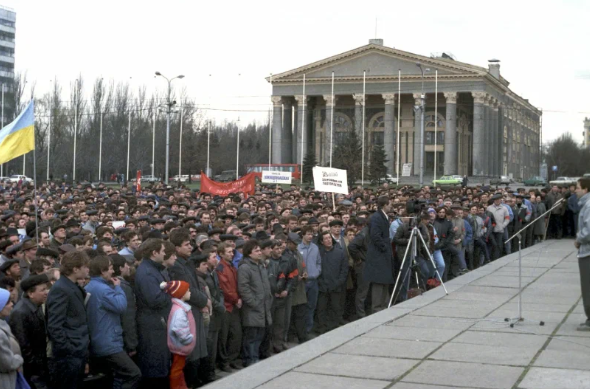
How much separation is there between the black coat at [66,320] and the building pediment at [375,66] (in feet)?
252

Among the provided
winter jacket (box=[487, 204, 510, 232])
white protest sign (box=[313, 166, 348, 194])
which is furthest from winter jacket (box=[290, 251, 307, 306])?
white protest sign (box=[313, 166, 348, 194])

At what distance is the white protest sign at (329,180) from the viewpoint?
24344 millimetres

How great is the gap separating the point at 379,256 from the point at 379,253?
54 mm

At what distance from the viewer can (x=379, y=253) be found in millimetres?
14578

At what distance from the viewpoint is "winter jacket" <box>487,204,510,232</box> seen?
75.5ft

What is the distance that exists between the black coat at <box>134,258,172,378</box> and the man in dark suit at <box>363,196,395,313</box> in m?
5.86

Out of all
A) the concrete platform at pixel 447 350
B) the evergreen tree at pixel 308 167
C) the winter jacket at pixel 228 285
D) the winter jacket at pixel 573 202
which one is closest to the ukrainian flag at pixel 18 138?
the winter jacket at pixel 228 285

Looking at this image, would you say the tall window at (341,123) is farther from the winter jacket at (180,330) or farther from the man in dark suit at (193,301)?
the winter jacket at (180,330)

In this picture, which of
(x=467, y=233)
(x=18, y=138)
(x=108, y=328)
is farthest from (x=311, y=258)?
(x=467, y=233)

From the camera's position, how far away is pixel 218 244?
12047 millimetres

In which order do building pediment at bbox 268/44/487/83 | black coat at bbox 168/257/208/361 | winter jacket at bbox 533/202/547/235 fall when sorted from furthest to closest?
building pediment at bbox 268/44/487/83 < winter jacket at bbox 533/202/547/235 < black coat at bbox 168/257/208/361

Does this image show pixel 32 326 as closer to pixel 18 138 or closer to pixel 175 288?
pixel 175 288

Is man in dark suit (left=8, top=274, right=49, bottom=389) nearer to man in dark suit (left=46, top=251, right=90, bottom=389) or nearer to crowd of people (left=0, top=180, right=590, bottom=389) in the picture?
crowd of people (left=0, top=180, right=590, bottom=389)

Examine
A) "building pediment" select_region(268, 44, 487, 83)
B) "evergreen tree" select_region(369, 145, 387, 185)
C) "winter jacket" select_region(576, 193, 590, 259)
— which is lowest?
"winter jacket" select_region(576, 193, 590, 259)
